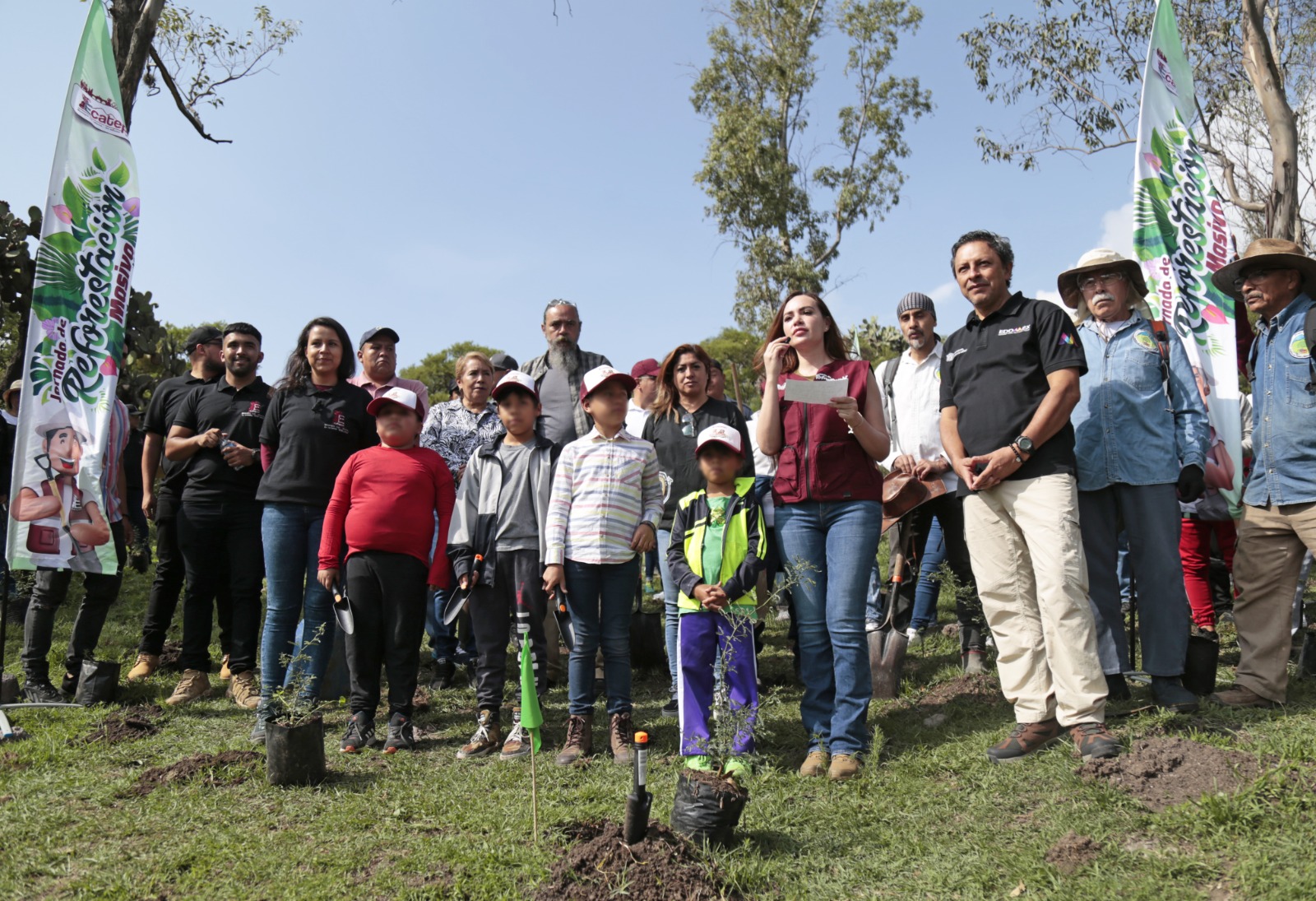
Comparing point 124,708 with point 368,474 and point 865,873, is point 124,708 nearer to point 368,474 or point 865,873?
point 368,474

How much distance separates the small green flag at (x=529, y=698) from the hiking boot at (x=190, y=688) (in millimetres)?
3457

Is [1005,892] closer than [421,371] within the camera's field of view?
Yes

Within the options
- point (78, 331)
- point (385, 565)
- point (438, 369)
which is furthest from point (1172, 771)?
point (438, 369)

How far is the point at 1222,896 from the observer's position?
8.82 ft

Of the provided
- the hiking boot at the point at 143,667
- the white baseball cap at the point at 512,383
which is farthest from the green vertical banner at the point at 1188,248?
the hiking boot at the point at 143,667

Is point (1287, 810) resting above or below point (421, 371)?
below

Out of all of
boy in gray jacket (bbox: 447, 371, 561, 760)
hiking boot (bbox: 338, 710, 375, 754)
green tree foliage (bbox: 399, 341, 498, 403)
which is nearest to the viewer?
hiking boot (bbox: 338, 710, 375, 754)

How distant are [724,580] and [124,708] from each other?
4.13m

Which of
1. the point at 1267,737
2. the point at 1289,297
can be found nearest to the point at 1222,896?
the point at 1267,737

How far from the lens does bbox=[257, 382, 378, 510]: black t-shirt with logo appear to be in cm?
540

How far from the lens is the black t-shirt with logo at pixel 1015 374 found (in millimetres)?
4098

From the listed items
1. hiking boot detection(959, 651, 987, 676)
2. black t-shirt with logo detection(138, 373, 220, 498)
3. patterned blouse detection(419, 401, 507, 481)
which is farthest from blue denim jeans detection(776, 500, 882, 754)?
black t-shirt with logo detection(138, 373, 220, 498)

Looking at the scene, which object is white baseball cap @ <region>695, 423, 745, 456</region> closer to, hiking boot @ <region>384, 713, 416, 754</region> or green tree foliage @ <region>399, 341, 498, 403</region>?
hiking boot @ <region>384, 713, 416, 754</region>

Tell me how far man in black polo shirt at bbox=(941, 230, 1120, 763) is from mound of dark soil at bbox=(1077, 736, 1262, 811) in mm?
201
